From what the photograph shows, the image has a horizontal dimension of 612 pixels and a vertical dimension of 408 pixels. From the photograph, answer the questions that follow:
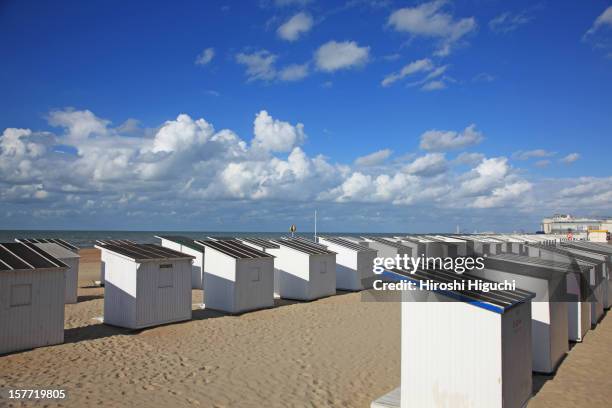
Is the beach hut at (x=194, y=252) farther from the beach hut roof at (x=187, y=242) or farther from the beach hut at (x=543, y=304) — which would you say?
the beach hut at (x=543, y=304)

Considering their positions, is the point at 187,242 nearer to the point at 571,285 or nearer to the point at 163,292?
the point at 163,292

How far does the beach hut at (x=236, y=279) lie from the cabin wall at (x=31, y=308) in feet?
19.2

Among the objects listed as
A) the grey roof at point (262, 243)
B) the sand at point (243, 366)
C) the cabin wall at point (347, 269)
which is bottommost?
the sand at point (243, 366)

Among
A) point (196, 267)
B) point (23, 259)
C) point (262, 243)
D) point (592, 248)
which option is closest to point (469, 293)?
point (23, 259)

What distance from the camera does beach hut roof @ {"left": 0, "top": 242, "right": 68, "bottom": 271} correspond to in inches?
425

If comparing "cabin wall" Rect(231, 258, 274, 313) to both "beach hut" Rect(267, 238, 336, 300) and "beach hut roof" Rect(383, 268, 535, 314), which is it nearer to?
"beach hut" Rect(267, 238, 336, 300)

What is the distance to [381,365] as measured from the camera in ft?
33.0

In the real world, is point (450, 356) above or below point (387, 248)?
below

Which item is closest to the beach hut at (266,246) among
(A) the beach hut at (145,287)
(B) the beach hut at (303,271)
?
(B) the beach hut at (303,271)

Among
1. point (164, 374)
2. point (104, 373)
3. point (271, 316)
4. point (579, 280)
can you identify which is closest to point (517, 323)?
point (579, 280)

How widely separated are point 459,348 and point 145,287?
977 centimetres

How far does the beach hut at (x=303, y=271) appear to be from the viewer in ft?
64.0

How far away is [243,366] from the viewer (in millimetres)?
9945

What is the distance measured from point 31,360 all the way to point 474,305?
373 inches
